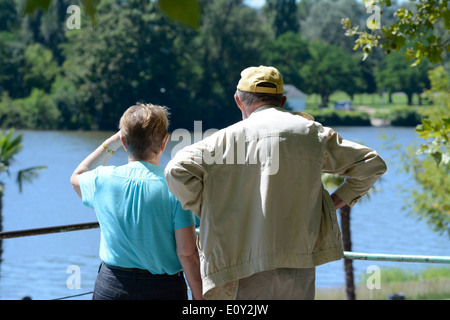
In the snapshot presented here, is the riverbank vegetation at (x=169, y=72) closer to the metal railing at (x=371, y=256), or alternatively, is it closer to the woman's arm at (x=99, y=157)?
the metal railing at (x=371, y=256)

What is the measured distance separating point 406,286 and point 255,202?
21762 mm

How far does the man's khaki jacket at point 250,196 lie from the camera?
217 centimetres

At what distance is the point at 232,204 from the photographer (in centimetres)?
219

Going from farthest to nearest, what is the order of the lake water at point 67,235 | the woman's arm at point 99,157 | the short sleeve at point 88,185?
1. the lake water at point 67,235
2. the woman's arm at point 99,157
3. the short sleeve at point 88,185

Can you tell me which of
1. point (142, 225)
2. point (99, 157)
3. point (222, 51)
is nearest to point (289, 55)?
point (222, 51)

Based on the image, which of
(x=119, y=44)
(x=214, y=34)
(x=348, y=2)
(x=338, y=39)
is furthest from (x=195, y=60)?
(x=348, y=2)

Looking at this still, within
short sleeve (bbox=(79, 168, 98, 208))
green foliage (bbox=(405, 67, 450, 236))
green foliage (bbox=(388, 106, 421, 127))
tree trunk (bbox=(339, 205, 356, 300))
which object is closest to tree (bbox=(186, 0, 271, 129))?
green foliage (bbox=(388, 106, 421, 127))

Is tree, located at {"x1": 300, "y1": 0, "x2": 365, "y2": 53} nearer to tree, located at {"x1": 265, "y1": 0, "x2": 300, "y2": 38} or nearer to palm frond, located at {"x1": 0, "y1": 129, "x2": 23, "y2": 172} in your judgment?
tree, located at {"x1": 265, "y1": 0, "x2": 300, "y2": 38}

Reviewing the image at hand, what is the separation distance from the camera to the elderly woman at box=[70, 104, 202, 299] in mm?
2354

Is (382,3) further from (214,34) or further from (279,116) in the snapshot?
(214,34)

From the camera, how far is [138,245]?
7.73ft

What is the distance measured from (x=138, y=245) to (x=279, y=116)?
0.68 meters

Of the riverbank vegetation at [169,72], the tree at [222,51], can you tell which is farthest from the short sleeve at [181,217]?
the tree at [222,51]

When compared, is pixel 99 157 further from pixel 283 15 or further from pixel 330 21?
pixel 330 21
